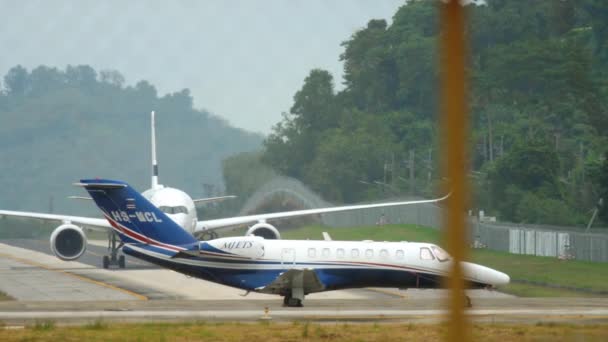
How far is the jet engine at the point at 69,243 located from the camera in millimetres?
48688

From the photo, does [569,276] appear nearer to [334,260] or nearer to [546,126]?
[334,260]

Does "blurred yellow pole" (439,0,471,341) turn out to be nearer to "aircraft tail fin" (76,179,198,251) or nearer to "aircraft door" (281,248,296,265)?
"aircraft door" (281,248,296,265)

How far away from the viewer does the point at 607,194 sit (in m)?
61.6

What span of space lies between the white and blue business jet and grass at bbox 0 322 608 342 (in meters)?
7.19

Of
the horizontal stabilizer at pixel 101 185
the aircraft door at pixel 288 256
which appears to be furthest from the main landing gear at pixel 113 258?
the aircraft door at pixel 288 256

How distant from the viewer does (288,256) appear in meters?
34.1

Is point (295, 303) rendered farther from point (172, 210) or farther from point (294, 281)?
point (172, 210)

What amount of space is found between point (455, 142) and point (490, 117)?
8519 cm

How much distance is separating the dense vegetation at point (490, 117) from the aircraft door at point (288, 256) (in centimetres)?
2514

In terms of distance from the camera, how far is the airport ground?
963 inches

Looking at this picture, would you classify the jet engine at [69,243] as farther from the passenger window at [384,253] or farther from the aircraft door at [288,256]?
the passenger window at [384,253]

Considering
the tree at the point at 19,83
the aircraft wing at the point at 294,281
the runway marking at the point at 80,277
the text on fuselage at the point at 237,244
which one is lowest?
the runway marking at the point at 80,277

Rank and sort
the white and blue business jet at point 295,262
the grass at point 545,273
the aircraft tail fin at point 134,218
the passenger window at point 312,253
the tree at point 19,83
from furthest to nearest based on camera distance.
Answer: the tree at point 19,83 < the grass at point 545,273 < the aircraft tail fin at point 134,218 < the passenger window at point 312,253 < the white and blue business jet at point 295,262

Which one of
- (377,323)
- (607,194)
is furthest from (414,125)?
(377,323)
